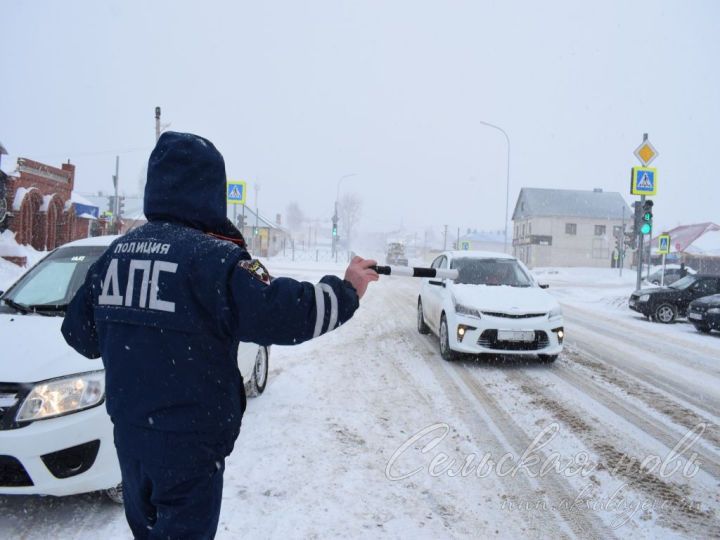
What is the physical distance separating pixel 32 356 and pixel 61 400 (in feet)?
1.08

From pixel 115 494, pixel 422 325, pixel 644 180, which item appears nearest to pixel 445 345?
pixel 422 325

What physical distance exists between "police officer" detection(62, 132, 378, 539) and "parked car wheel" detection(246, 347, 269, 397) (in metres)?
3.57

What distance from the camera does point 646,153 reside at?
1681cm

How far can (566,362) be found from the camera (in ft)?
24.9

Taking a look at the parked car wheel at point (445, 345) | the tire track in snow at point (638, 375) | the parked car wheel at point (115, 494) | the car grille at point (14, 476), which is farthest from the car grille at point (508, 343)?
the car grille at point (14, 476)

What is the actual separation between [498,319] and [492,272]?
157cm

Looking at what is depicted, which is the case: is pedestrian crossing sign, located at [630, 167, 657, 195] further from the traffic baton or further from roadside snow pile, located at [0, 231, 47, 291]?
roadside snow pile, located at [0, 231, 47, 291]

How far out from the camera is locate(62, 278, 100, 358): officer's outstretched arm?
2.03 metres

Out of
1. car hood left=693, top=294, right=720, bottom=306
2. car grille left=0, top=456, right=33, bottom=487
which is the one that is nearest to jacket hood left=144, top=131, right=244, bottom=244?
car grille left=0, top=456, right=33, bottom=487

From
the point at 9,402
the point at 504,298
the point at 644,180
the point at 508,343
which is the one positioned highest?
the point at 644,180

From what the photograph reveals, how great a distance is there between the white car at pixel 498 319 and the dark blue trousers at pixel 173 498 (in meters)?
5.60

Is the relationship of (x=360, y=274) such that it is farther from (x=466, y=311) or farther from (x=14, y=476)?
(x=466, y=311)

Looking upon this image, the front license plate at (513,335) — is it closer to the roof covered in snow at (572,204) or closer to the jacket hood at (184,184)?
the jacket hood at (184,184)

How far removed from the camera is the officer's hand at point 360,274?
1969 millimetres
